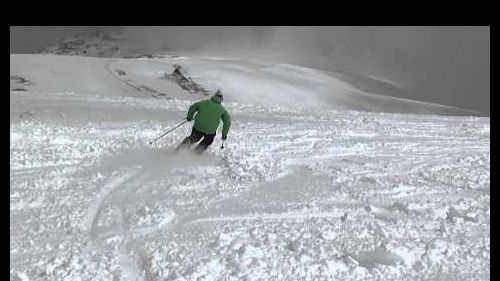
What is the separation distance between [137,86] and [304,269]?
3350 centimetres

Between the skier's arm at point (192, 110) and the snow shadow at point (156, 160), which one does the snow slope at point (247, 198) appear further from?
the skier's arm at point (192, 110)

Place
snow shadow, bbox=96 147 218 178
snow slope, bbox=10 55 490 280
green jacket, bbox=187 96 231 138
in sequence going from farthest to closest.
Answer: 1. green jacket, bbox=187 96 231 138
2. snow shadow, bbox=96 147 218 178
3. snow slope, bbox=10 55 490 280

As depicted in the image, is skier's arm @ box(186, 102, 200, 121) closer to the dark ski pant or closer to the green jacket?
the green jacket

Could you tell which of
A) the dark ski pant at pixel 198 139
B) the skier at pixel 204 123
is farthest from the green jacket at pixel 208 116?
the dark ski pant at pixel 198 139

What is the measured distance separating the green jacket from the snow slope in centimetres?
69

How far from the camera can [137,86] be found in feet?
131

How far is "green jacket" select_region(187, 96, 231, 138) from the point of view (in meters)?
14.3

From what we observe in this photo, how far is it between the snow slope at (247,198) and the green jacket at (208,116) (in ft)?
2.25

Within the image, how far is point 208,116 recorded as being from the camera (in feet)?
47.2

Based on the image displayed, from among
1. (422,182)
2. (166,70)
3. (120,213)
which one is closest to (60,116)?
(120,213)

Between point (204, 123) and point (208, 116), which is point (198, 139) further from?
point (208, 116)

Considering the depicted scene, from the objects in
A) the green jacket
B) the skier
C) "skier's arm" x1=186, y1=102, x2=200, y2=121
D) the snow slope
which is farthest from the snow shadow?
"skier's arm" x1=186, y1=102, x2=200, y2=121

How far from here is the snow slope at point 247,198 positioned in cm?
801

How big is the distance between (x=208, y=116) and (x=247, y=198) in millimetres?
3731
